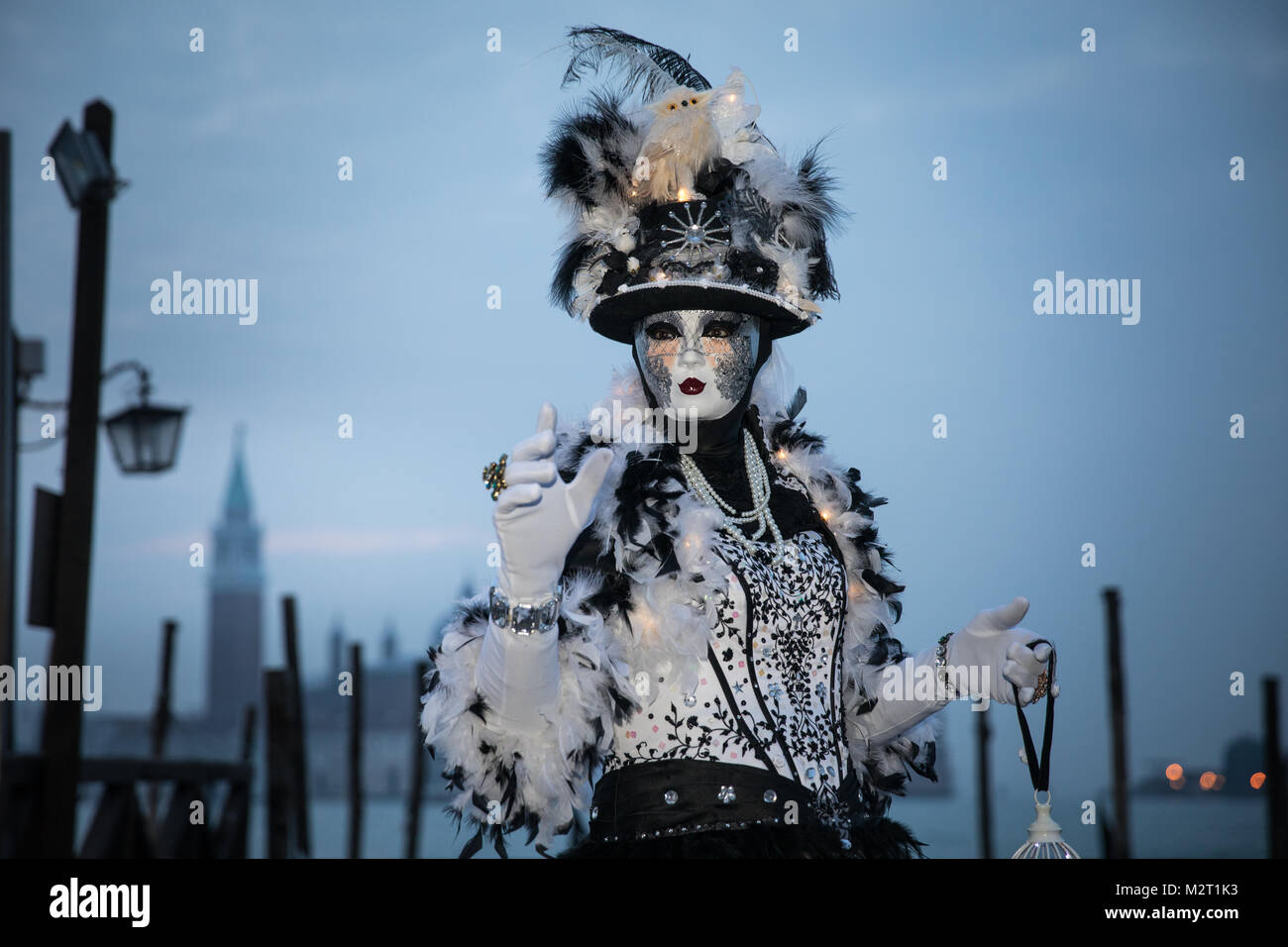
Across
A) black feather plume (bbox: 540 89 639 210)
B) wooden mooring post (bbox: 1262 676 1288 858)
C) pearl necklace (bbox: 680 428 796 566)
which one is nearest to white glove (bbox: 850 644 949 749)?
pearl necklace (bbox: 680 428 796 566)

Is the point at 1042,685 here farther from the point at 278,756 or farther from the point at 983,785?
the point at 983,785

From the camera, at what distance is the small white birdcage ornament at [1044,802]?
296 centimetres

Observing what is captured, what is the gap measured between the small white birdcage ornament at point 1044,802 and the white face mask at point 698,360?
40.3 inches

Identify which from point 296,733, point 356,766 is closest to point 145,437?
point 296,733

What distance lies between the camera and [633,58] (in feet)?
12.1

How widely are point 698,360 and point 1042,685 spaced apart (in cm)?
121

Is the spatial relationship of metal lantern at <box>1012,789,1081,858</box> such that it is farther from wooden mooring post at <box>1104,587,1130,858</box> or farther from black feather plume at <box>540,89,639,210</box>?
wooden mooring post at <box>1104,587,1130,858</box>

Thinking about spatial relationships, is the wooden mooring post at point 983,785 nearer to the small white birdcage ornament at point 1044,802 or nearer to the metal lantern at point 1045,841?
the small white birdcage ornament at point 1044,802

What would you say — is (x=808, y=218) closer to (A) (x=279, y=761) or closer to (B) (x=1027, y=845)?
(B) (x=1027, y=845)

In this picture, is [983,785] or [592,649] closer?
[592,649]

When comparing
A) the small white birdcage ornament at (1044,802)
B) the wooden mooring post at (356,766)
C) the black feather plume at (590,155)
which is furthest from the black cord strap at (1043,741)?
the wooden mooring post at (356,766)

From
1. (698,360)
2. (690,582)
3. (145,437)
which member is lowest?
(690,582)

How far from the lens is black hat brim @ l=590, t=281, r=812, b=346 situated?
11.0 feet
